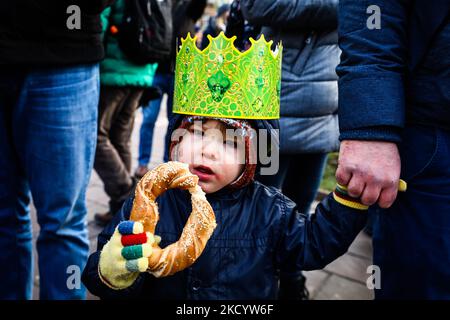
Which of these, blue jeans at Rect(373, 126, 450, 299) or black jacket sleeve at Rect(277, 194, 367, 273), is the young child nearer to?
black jacket sleeve at Rect(277, 194, 367, 273)

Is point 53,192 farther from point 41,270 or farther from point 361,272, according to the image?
point 361,272

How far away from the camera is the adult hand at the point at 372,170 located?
1139 millimetres

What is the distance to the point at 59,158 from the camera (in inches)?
65.2

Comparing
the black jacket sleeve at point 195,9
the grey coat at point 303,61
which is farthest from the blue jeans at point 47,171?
the black jacket sleeve at point 195,9

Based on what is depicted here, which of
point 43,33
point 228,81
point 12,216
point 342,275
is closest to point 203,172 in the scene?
point 228,81

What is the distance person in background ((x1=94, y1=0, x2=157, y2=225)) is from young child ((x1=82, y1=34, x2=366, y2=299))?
1.49 meters

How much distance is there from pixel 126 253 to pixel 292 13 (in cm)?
123

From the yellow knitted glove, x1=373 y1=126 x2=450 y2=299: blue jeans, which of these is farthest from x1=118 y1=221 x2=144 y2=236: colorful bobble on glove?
x1=373 y1=126 x2=450 y2=299: blue jeans

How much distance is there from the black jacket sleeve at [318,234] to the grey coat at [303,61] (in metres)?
0.60

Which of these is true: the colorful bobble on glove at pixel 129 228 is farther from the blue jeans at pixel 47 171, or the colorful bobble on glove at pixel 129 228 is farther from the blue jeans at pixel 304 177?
the blue jeans at pixel 304 177

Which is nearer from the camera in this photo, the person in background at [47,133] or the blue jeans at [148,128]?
the person in background at [47,133]

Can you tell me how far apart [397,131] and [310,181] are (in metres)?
1.11

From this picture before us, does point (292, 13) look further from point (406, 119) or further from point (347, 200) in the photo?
point (347, 200)

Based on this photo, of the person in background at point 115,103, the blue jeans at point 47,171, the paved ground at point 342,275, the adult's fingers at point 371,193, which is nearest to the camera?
the adult's fingers at point 371,193
